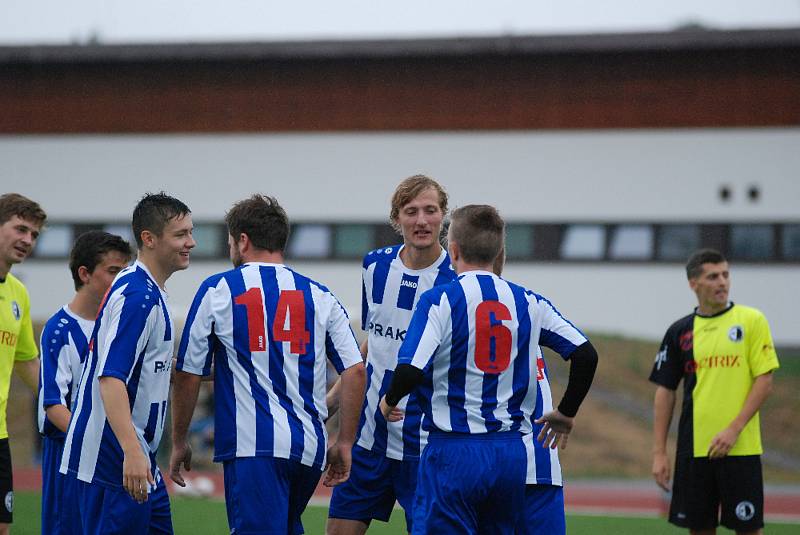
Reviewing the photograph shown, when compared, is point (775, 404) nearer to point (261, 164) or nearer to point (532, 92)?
point (532, 92)

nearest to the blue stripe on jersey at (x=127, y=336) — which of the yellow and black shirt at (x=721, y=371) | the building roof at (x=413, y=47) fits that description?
the yellow and black shirt at (x=721, y=371)

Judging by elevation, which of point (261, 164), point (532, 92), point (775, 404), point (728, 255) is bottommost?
point (775, 404)

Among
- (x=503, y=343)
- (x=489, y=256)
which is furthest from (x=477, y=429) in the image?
(x=489, y=256)

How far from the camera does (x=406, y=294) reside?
5.69 m

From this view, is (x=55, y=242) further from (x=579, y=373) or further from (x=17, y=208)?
(x=579, y=373)

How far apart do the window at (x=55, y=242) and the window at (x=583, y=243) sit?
1017 cm

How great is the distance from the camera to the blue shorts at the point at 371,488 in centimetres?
570

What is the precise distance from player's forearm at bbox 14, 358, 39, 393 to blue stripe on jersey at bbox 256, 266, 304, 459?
282cm

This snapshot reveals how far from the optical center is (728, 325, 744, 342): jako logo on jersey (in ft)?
22.5

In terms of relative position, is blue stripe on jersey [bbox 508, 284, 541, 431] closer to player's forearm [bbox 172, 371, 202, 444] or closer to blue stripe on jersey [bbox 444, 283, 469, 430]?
blue stripe on jersey [bbox 444, 283, 469, 430]

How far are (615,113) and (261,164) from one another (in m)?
7.26

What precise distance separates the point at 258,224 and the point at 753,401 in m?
3.63

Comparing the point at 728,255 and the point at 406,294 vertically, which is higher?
the point at 728,255

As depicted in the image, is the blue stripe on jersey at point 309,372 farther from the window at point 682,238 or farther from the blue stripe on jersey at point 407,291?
the window at point 682,238
